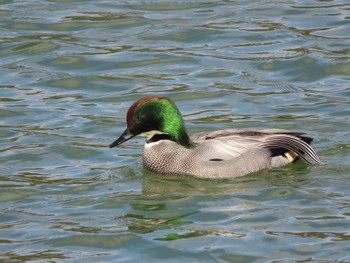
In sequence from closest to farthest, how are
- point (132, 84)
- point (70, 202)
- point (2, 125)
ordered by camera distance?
point (70, 202)
point (2, 125)
point (132, 84)

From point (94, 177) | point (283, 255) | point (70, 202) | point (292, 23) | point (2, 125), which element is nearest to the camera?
point (283, 255)

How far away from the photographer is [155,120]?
12898 mm

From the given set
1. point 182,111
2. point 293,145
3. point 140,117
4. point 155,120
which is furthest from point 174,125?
point 182,111

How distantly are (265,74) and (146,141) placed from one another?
3.46 metres

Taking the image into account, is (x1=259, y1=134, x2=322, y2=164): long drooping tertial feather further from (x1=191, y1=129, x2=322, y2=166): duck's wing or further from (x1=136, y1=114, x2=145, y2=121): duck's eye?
(x1=136, y1=114, x2=145, y2=121): duck's eye

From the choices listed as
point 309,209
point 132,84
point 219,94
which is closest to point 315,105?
point 219,94

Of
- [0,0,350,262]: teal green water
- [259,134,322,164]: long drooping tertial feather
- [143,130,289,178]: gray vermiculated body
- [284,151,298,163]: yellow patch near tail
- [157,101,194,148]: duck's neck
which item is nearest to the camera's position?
[0,0,350,262]: teal green water

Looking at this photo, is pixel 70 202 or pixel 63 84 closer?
pixel 70 202

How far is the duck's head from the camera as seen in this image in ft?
41.9

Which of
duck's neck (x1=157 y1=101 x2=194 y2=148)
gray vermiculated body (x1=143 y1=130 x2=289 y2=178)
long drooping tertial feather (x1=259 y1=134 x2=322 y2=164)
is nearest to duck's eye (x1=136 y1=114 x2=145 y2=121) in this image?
duck's neck (x1=157 y1=101 x2=194 y2=148)

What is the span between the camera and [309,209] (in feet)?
37.4

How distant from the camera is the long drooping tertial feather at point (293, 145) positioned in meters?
12.8

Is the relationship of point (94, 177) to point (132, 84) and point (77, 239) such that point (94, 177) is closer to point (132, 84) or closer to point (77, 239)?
point (77, 239)

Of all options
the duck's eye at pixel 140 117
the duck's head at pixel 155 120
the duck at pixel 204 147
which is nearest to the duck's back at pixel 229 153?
the duck at pixel 204 147
